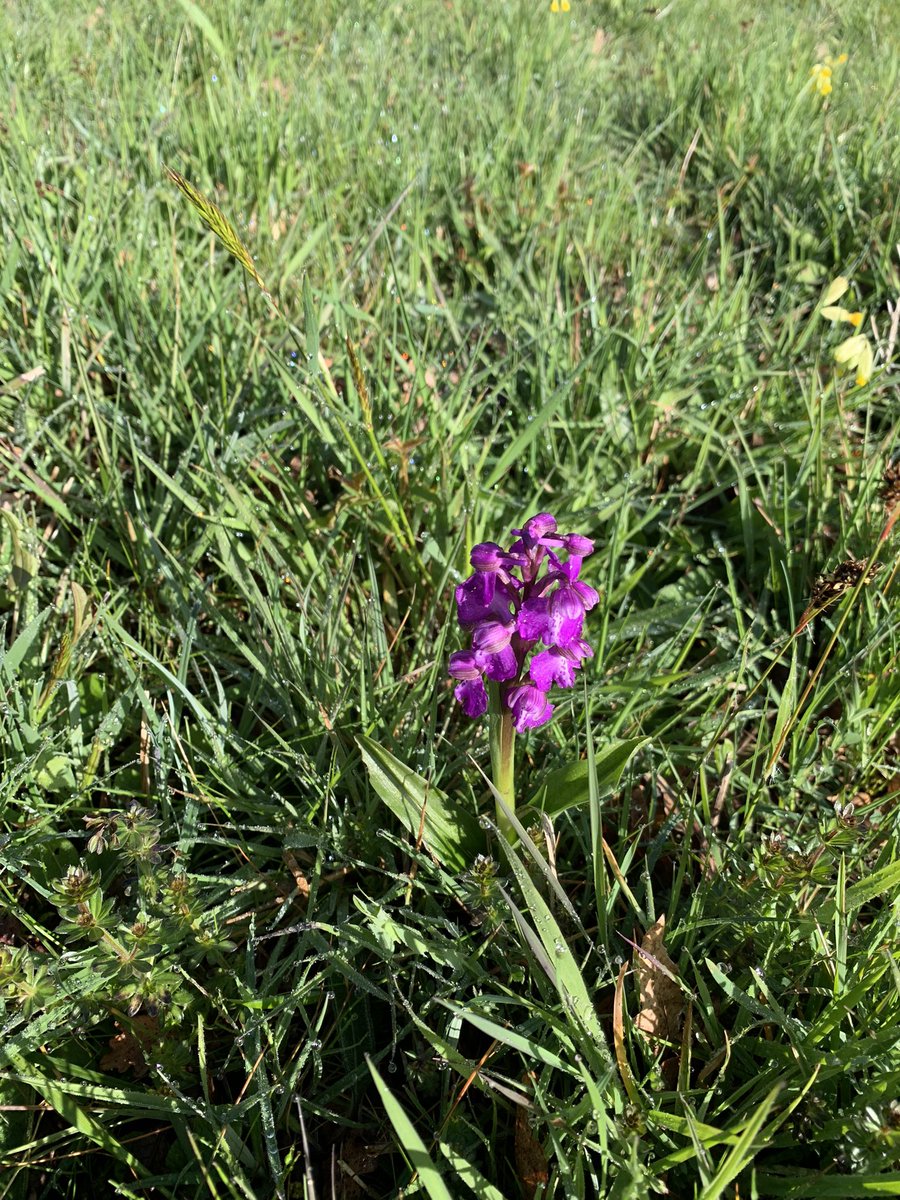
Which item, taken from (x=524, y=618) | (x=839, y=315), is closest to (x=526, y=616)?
(x=524, y=618)

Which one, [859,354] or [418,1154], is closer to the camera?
[418,1154]

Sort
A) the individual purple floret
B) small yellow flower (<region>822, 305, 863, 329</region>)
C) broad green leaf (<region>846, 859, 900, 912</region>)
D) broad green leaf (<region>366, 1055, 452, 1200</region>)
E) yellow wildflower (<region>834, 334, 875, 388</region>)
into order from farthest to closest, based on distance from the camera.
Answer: small yellow flower (<region>822, 305, 863, 329</region>) → yellow wildflower (<region>834, 334, 875, 388</region>) → broad green leaf (<region>846, 859, 900, 912</region>) → the individual purple floret → broad green leaf (<region>366, 1055, 452, 1200</region>)

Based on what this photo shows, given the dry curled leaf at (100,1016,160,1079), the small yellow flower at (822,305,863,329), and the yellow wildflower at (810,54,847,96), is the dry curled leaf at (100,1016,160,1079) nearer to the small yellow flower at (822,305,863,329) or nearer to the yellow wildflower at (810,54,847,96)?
the small yellow flower at (822,305,863,329)

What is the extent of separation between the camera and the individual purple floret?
3.45ft

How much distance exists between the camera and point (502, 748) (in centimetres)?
123

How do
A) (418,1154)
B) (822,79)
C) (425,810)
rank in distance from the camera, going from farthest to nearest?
1. (822,79)
2. (425,810)
3. (418,1154)

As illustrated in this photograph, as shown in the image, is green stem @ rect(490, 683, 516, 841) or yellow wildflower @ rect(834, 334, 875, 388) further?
yellow wildflower @ rect(834, 334, 875, 388)

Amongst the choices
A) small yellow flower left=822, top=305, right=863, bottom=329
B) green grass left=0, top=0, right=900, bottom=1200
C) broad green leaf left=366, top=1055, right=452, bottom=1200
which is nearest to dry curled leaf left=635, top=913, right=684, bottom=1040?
green grass left=0, top=0, right=900, bottom=1200

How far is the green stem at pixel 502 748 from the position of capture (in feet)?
3.85

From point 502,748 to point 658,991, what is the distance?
44 centimetres

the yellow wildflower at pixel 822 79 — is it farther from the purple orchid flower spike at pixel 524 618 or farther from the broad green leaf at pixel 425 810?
the broad green leaf at pixel 425 810

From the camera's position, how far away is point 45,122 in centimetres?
279

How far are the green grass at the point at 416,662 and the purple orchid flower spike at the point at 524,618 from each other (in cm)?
20

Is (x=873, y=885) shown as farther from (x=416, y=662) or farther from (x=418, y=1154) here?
(x=416, y=662)
